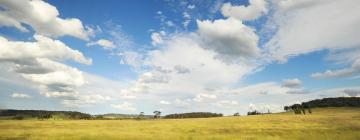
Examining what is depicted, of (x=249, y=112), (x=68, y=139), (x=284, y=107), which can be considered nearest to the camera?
(x=68, y=139)

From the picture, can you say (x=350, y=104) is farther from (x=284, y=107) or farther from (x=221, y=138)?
(x=221, y=138)

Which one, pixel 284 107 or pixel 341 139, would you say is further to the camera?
pixel 284 107

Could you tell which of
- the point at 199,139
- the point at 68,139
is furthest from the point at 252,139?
the point at 68,139

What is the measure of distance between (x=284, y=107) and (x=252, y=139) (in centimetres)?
16243

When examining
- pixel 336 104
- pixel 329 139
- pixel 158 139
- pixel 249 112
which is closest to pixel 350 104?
pixel 336 104

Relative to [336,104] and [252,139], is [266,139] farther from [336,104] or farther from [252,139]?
[336,104]

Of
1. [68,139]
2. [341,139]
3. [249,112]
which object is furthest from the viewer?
[249,112]

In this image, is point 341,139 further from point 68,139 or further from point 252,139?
point 68,139

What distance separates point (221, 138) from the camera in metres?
46.9

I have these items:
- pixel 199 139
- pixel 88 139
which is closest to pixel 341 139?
pixel 199 139

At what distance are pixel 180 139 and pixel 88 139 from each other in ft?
45.0

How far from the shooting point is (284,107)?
7751 inches

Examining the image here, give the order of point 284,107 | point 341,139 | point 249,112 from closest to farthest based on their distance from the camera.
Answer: point 341,139 → point 249,112 → point 284,107

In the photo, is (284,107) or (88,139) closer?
(88,139)
